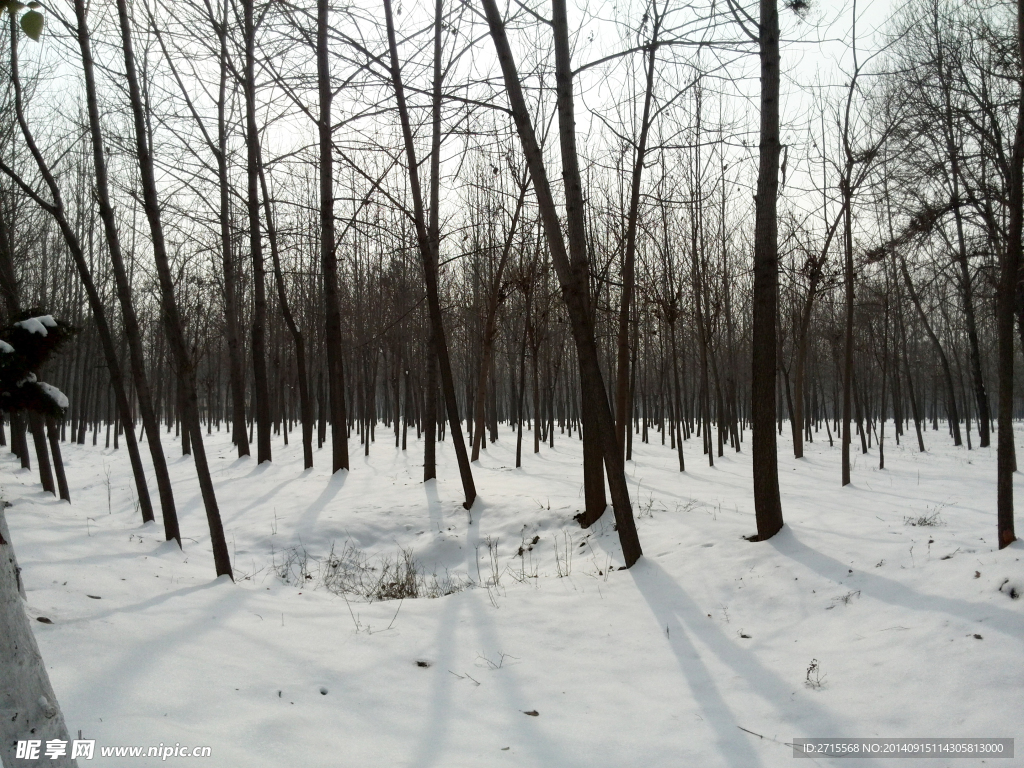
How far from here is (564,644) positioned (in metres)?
4.52

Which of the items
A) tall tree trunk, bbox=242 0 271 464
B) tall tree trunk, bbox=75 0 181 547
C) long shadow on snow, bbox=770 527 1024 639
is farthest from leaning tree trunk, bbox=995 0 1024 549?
tall tree trunk, bbox=242 0 271 464

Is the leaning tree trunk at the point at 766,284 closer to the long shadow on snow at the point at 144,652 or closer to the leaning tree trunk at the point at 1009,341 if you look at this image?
the leaning tree trunk at the point at 1009,341

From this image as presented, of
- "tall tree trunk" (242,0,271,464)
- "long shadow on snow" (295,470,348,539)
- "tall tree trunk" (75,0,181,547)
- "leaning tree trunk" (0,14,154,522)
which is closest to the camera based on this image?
"tall tree trunk" (75,0,181,547)

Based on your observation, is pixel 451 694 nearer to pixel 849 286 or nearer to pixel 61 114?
pixel 849 286

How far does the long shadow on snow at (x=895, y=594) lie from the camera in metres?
3.69

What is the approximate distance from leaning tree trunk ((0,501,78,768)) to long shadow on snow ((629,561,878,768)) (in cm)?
281

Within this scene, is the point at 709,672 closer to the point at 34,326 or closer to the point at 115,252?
the point at 34,326

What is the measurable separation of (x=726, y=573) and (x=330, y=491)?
726cm

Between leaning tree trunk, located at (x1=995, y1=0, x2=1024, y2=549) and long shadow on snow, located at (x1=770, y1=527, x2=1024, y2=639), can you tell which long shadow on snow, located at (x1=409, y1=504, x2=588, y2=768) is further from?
leaning tree trunk, located at (x1=995, y1=0, x2=1024, y2=549)

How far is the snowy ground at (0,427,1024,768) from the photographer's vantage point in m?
3.11

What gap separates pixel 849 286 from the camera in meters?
9.12

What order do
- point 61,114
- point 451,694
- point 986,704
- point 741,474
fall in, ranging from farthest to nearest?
point 741,474 < point 61,114 < point 451,694 < point 986,704

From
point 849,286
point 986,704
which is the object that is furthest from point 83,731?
point 849,286

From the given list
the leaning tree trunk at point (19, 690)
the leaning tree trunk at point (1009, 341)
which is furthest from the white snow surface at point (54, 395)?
the leaning tree trunk at point (1009, 341)
